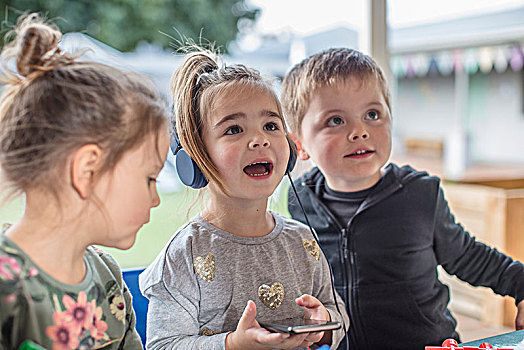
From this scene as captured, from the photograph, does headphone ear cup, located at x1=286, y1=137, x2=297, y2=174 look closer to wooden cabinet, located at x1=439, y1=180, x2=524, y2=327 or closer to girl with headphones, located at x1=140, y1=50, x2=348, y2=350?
girl with headphones, located at x1=140, y1=50, x2=348, y2=350

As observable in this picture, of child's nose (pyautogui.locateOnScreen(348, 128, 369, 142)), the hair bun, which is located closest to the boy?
child's nose (pyautogui.locateOnScreen(348, 128, 369, 142))

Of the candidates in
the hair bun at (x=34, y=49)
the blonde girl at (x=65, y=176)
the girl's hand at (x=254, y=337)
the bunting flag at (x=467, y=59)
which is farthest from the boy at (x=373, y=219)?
the bunting flag at (x=467, y=59)

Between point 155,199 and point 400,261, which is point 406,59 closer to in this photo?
point 400,261

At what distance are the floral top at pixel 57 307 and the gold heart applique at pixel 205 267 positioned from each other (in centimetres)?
→ 18

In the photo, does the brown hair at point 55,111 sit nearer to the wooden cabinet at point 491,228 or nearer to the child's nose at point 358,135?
the child's nose at point 358,135

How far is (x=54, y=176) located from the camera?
2.47 feet

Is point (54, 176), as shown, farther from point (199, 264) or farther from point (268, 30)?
point (268, 30)

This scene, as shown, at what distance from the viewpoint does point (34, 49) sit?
0.79 meters

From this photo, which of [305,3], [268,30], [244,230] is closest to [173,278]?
[244,230]

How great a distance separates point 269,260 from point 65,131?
514 millimetres

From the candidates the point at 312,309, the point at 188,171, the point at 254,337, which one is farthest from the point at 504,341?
the point at 188,171

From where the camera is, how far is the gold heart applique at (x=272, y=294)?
1.09 m

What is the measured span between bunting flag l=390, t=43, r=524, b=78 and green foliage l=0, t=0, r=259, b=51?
286 centimetres

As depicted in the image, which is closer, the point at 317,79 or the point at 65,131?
the point at 65,131
